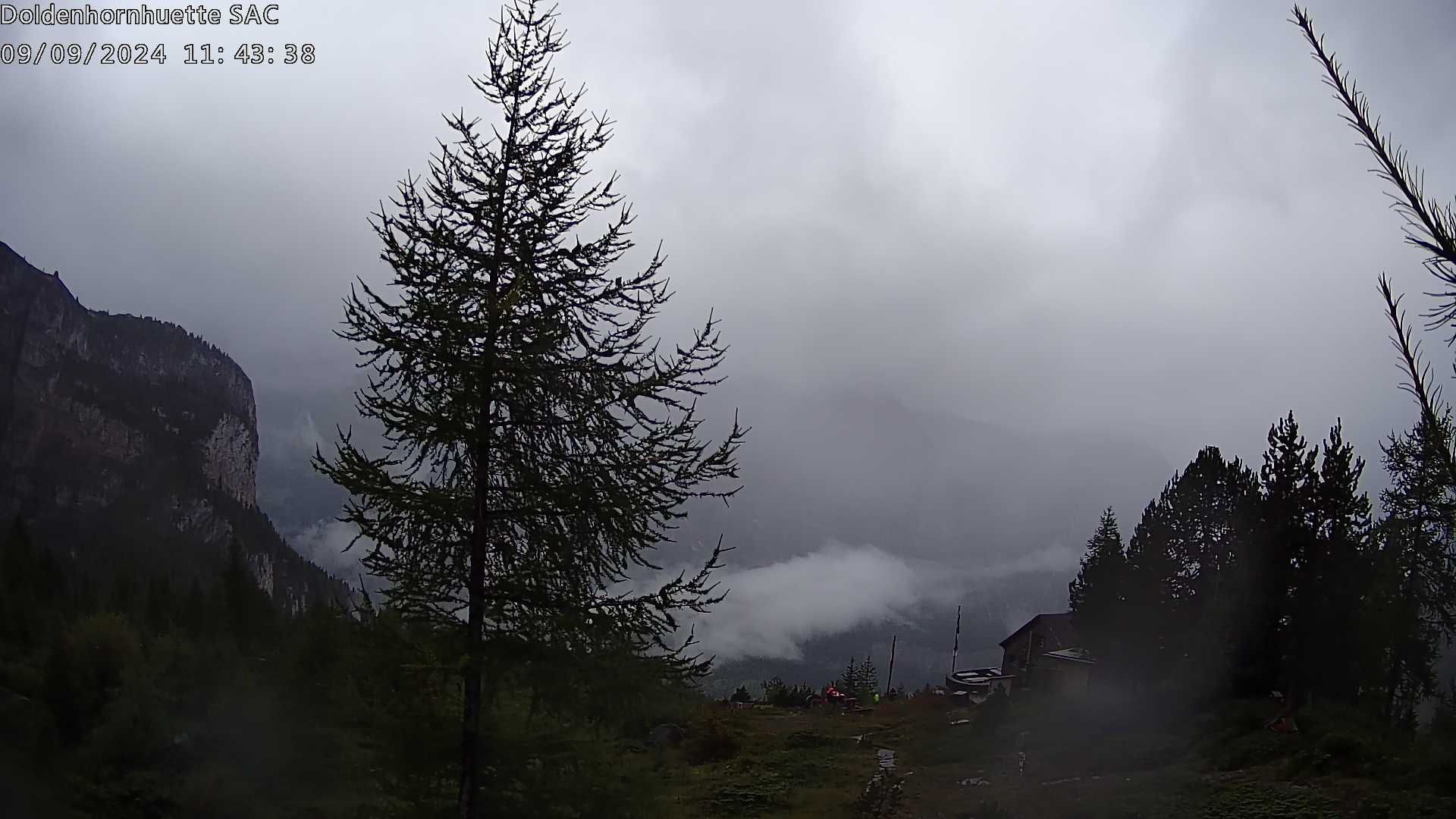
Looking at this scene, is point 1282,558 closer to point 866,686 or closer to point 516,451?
point 516,451

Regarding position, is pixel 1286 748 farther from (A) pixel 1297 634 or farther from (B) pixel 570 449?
(B) pixel 570 449

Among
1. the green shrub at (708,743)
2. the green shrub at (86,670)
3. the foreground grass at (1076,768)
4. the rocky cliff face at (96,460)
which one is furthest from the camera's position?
the rocky cliff face at (96,460)

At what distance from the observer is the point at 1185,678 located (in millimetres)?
34312

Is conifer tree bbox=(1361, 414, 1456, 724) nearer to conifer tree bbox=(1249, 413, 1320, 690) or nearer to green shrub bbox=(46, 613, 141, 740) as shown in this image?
conifer tree bbox=(1249, 413, 1320, 690)

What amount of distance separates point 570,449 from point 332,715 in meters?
4.40

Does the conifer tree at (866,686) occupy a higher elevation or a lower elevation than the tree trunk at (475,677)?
lower

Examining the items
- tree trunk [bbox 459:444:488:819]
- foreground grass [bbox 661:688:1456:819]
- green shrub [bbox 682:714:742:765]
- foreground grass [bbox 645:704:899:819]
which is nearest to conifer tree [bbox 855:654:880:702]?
foreground grass [bbox 645:704:899:819]

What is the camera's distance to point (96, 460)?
568 ft

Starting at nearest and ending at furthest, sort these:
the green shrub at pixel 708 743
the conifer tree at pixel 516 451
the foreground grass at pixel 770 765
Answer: the conifer tree at pixel 516 451 → the foreground grass at pixel 770 765 → the green shrub at pixel 708 743

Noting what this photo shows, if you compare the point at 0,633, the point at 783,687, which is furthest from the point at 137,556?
the point at 783,687

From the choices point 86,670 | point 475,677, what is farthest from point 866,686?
point 475,677

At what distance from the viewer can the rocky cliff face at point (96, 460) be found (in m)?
158

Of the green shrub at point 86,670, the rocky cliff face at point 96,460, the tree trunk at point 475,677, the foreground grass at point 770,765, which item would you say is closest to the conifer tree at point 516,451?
the tree trunk at point 475,677

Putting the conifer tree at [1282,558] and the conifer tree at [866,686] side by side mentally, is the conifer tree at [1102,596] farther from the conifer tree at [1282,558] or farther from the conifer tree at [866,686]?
the conifer tree at [866,686]
